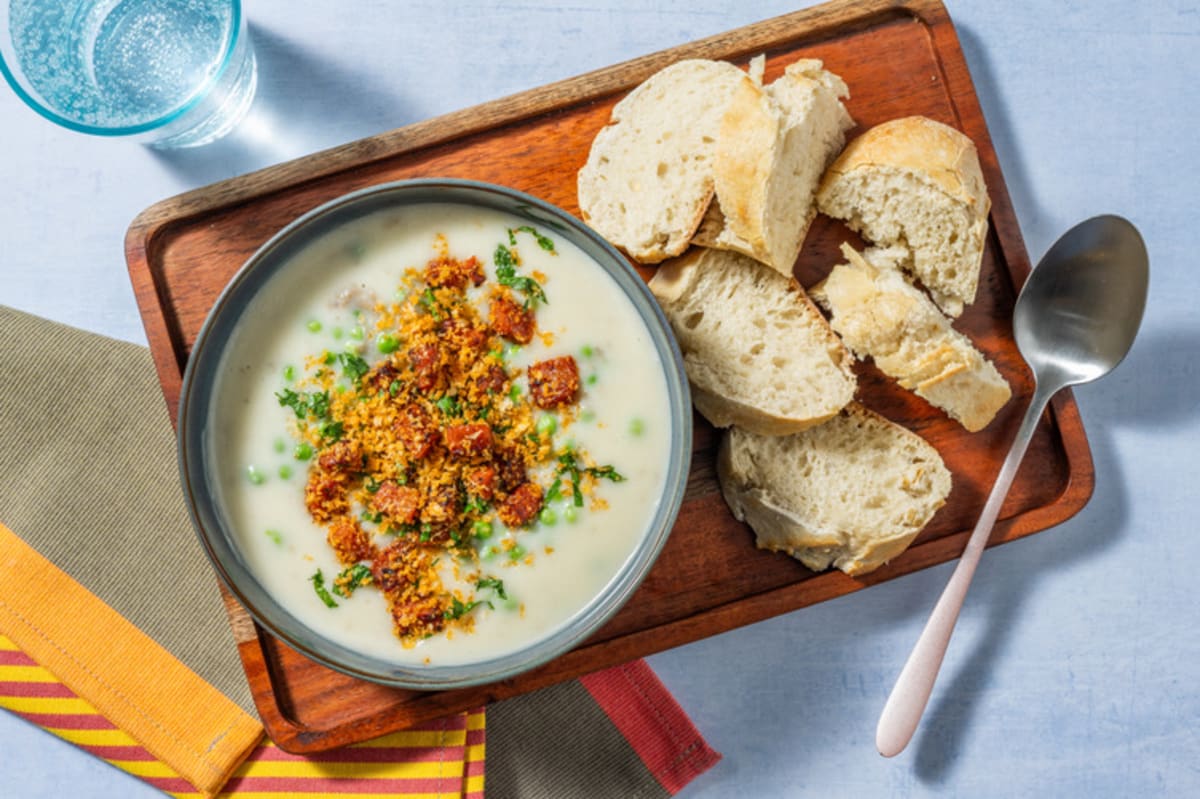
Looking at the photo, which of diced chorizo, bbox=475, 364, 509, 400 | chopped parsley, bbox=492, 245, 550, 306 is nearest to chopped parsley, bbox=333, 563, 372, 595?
diced chorizo, bbox=475, 364, 509, 400

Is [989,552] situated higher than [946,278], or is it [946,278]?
[946,278]

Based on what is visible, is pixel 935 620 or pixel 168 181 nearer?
pixel 935 620

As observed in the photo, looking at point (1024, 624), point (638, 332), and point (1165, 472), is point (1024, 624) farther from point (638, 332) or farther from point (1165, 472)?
point (638, 332)

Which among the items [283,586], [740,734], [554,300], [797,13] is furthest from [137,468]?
[797,13]

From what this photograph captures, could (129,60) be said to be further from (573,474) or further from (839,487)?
(839,487)

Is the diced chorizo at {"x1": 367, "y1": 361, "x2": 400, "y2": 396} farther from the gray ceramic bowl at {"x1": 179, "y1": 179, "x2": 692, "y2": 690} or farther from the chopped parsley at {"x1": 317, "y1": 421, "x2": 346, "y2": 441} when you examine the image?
the gray ceramic bowl at {"x1": 179, "y1": 179, "x2": 692, "y2": 690}
